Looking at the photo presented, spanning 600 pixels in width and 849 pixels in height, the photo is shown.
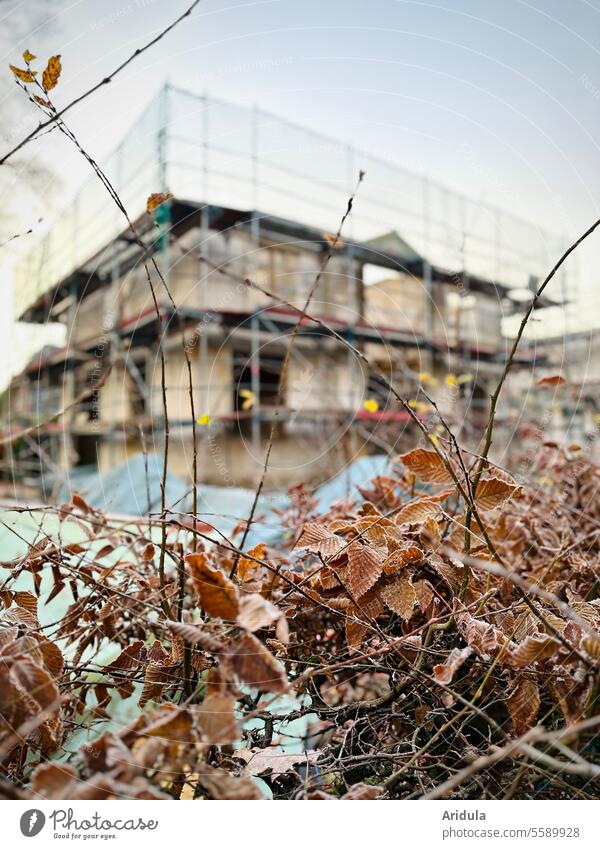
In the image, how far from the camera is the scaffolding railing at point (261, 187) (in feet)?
2.16

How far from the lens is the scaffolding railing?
0.66 meters

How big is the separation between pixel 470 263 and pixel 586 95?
53cm

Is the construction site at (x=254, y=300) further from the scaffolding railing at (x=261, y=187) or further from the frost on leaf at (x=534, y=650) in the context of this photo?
the frost on leaf at (x=534, y=650)

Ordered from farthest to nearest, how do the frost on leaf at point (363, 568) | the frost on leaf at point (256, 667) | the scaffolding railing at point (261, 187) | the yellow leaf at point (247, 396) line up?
1. the yellow leaf at point (247, 396)
2. the scaffolding railing at point (261, 187)
3. the frost on leaf at point (363, 568)
4. the frost on leaf at point (256, 667)

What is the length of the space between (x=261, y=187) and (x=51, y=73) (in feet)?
2.61

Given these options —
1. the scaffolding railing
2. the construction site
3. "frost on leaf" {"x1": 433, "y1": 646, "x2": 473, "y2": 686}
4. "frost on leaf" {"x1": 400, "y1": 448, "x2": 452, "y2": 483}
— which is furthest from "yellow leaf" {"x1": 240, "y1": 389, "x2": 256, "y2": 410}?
"frost on leaf" {"x1": 433, "y1": 646, "x2": 473, "y2": 686}

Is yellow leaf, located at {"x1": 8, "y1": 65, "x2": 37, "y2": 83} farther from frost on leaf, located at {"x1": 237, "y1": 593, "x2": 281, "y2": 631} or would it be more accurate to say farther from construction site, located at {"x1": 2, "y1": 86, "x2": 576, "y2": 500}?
frost on leaf, located at {"x1": 237, "y1": 593, "x2": 281, "y2": 631}

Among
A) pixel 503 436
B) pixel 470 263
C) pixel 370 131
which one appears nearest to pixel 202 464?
pixel 503 436

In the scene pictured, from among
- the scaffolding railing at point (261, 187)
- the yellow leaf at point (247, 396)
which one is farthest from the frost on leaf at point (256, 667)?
the yellow leaf at point (247, 396)

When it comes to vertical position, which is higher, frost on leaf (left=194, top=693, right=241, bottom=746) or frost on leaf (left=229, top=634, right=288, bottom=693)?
frost on leaf (left=229, top=634, right=288, bottom=693)

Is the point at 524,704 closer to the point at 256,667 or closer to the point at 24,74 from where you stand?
the point at 256,667
